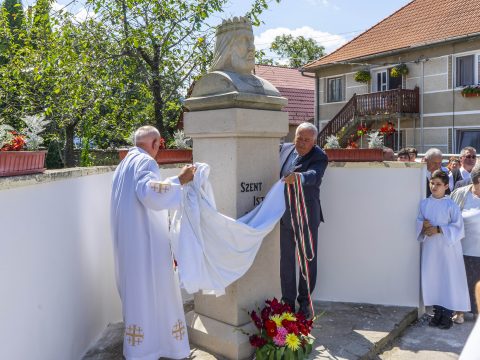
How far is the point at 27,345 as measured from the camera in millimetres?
2822

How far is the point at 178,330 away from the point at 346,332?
4.91 feet

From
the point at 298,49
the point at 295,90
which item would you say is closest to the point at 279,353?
the point at 295,90

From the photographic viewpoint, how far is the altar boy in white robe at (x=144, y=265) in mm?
3504

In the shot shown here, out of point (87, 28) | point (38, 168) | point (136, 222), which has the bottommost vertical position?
point (136, 222)

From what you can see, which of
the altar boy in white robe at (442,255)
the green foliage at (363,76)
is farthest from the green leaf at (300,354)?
the green foliage at (363,76)

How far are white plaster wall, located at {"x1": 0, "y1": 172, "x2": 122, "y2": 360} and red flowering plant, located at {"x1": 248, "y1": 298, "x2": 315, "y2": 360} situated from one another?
1.29 metres

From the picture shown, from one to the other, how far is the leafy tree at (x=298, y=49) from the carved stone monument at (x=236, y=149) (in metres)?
42.1

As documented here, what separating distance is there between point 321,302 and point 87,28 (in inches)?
233

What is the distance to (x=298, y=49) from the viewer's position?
45000 millimetres

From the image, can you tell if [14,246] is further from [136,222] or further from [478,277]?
[478,277]

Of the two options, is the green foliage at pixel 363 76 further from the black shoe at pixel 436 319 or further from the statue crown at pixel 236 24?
the statue crown at pixel 236 24

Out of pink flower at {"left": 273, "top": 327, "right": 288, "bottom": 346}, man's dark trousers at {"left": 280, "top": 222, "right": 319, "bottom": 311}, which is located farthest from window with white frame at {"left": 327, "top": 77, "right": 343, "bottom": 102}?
pink flower at {"left": 273, "top": 327, "right": 288, "bottom": 346}

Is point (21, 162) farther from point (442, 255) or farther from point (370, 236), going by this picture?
point (442, 255)

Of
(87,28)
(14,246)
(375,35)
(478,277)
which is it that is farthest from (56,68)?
(375,35)
